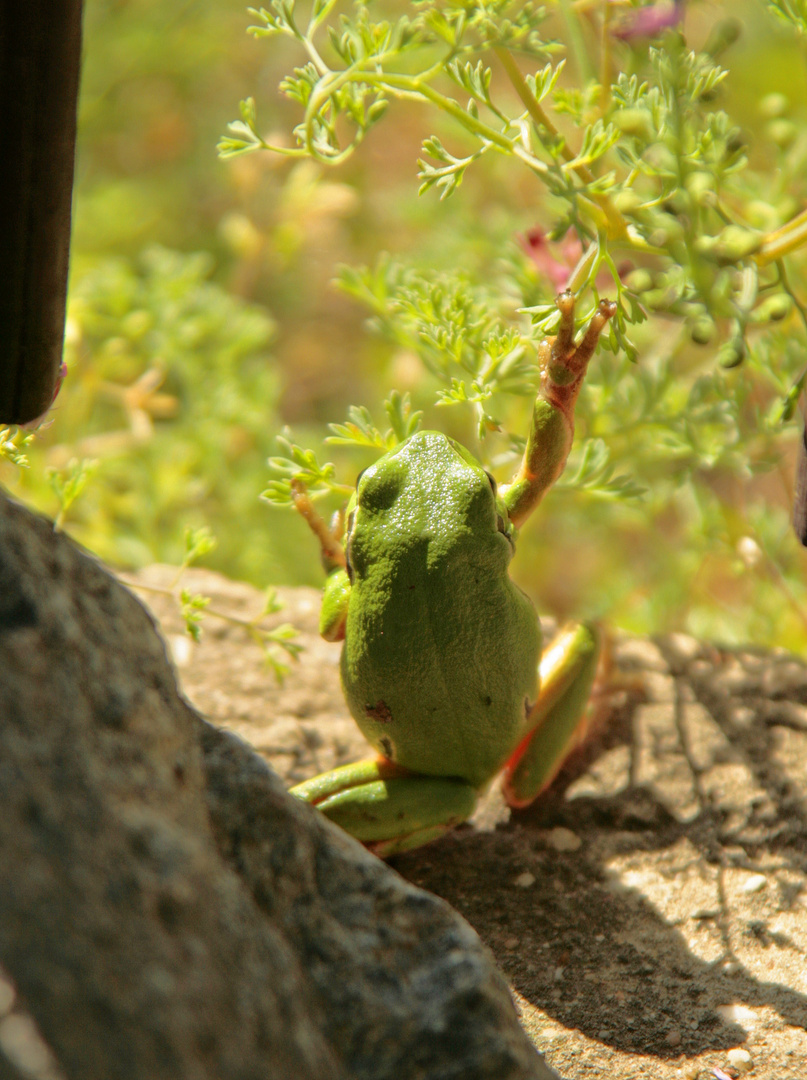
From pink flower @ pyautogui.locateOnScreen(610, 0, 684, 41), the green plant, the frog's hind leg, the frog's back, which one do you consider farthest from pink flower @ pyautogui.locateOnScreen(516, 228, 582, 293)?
the frog's hind leg

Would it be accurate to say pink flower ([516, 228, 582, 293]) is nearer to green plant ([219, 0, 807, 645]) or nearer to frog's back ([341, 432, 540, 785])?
green plant ([219, 0, 807, 645])

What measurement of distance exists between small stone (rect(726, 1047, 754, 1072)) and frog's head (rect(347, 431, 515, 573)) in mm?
828

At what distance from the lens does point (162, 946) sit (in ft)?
3.04

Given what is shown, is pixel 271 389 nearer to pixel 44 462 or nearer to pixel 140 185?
pixel 44 462

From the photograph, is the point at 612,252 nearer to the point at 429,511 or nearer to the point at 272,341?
the point at 429,511

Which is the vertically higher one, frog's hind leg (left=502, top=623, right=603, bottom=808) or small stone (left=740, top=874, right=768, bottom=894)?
frog's hind leg (left=502, top=623, right=603, bottom=808)

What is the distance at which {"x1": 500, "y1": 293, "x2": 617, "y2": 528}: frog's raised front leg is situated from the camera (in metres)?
1.57

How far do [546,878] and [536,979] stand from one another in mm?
258

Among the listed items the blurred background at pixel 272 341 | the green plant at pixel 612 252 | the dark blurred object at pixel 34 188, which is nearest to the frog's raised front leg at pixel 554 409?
the green plant at pixel 612 252

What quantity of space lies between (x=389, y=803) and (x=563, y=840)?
1.53 ft

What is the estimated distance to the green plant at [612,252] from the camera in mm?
1532

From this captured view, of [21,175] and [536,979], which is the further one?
[536,979]

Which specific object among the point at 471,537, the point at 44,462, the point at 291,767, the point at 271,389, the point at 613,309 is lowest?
the point at 291,767

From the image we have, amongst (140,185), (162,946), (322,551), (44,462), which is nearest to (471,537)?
(322,551)
